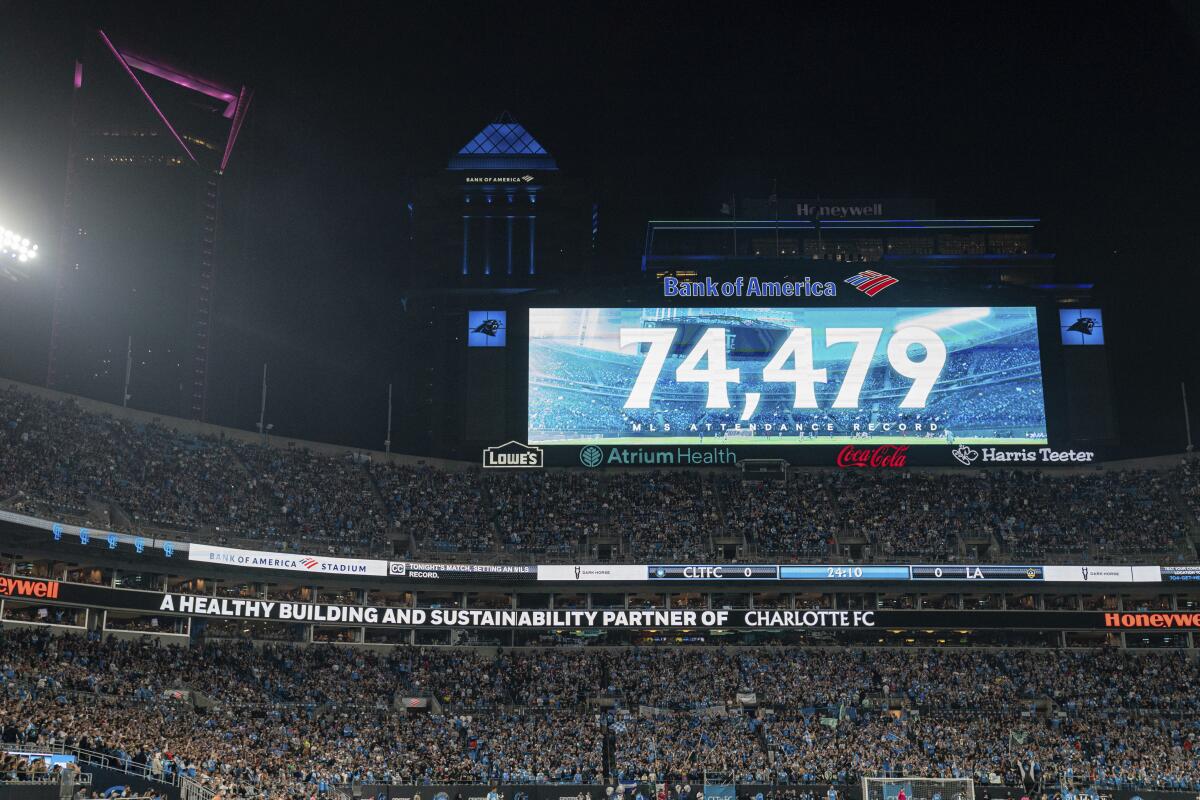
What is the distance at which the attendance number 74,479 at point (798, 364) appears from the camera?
6844cm

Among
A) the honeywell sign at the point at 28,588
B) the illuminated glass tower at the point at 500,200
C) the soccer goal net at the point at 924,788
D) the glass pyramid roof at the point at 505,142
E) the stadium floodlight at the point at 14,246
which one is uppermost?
the glass pyramid roof at the point at 505,142

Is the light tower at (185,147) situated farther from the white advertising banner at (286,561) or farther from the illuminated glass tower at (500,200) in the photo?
the white advertising banner at (286,561)

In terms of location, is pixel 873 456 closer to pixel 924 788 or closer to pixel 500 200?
pixel 924 788

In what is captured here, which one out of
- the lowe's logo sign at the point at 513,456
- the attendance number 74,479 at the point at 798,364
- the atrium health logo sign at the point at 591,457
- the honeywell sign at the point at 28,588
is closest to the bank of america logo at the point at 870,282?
the attendance number 74,479 at the point at 798,364

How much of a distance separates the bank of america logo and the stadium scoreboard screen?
1373 mm

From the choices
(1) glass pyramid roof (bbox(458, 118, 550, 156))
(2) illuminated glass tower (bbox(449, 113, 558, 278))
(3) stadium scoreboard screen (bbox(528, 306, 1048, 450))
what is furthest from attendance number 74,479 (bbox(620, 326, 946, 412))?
(1) glass pyramid roof (bbox(458, 118, 550, 156))

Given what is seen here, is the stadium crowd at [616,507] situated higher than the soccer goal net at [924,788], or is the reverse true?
the stadium crowd at [616,507]

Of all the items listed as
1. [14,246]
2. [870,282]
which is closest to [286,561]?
[14,246]

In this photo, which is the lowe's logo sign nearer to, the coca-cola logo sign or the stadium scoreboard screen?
the stadium scoreboard screen

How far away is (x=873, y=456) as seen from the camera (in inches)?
2653

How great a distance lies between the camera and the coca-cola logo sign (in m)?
67.3

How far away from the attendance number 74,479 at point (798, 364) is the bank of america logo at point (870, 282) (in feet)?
8.53

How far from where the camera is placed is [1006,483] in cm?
6850

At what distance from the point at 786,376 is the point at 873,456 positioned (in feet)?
22.9
